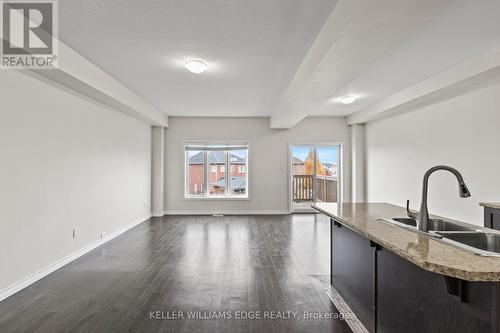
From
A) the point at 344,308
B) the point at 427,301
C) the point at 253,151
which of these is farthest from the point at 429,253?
the point at 253,151

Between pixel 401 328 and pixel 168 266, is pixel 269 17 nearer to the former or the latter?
pixel 401 328

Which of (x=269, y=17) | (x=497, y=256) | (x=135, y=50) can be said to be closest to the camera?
(x=497, y=256)

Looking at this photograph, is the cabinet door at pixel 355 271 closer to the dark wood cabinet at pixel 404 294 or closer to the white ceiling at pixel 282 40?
the dark wood cabinet at pixel 404 294

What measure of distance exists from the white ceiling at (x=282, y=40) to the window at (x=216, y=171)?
2903 millimetres

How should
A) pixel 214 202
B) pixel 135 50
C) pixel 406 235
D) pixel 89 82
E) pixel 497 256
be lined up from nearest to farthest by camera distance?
1. pixel 497 256
2. pixel 406 235
3. pixel 135 50
4. pixel 89 82
5. pixel 214 202

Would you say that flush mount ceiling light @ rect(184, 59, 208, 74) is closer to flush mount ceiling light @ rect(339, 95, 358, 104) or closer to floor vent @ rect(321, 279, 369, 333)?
flush mount ceiling light @ rect(339, 95, 358, 104)

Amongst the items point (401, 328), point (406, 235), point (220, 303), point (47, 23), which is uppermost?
point (47, 23)

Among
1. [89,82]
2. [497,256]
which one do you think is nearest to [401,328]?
[497,256]

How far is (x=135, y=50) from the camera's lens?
3.14 metres

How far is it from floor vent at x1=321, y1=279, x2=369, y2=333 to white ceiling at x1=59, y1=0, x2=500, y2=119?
2.37 meters

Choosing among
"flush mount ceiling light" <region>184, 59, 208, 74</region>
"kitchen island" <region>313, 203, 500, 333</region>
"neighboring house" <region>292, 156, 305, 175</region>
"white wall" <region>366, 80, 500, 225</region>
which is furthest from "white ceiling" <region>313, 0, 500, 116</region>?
"neighboring house" <region>292, 156, 305, 175</region>

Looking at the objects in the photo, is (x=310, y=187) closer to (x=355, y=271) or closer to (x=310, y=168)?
(x=310, y=168)

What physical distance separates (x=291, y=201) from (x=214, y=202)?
203cm

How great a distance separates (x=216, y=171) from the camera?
24.3ft
